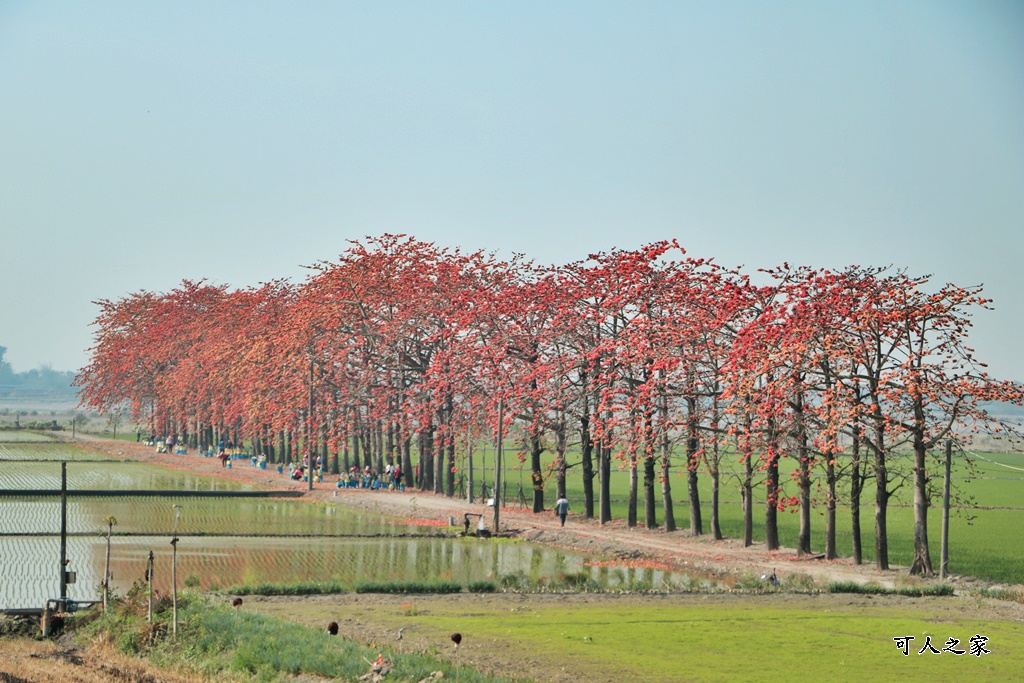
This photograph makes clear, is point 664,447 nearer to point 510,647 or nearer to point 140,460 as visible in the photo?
point 510,647

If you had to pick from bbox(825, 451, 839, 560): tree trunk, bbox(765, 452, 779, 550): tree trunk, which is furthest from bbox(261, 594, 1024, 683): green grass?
bbox(765, 452, 779, 550): tree trunk

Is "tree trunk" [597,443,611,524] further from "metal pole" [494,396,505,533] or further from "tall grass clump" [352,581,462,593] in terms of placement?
"tall grass clump" [352,581,462,593]

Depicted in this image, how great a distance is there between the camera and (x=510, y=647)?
26500 mm

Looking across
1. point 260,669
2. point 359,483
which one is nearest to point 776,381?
point 260,669

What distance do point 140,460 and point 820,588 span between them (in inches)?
2840

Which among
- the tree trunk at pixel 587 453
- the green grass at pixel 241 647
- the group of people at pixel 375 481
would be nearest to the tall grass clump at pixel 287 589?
the green grass at pixel 241 647

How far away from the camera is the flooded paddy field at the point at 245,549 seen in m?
36.8

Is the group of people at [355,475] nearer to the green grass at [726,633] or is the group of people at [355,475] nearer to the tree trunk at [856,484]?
the tree trunk at [856,484]

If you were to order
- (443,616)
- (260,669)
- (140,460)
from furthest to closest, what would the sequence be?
(140,460) → (443,616) → (260,669)

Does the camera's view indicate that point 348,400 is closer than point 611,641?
No

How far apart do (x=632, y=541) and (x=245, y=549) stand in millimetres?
14388

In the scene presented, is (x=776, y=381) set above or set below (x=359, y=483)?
above

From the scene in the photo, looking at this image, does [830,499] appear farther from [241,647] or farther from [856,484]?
[241,647]

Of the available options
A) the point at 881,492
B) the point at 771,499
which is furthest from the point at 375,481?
the point at 881,492
